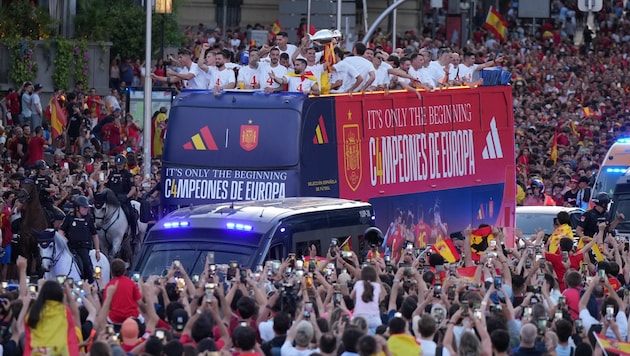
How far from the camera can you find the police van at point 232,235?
18266mm

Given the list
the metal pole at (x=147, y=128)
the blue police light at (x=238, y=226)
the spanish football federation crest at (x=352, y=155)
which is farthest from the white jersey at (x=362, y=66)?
the metal pole at (x=147, y=128)

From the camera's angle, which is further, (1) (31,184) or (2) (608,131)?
(2) (608,131)

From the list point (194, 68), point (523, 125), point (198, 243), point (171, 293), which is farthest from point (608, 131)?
point (171, 293)

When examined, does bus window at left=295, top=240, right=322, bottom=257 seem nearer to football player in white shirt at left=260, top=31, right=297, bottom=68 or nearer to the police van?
the police van

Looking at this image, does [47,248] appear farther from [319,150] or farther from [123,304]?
[123,304]

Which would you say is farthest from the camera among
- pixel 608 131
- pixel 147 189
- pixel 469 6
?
pixel 469 6

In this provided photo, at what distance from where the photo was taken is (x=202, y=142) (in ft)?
70.7

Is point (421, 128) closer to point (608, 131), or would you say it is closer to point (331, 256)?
point (331, 256)

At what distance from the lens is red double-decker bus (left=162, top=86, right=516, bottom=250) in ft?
69.5

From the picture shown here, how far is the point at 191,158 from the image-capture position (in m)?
21.6

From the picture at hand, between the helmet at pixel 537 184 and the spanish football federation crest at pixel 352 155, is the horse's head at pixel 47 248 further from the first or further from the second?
the helmet at pixel 537 184

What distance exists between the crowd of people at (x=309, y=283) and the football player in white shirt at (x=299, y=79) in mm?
20

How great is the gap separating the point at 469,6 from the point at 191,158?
3720 cm

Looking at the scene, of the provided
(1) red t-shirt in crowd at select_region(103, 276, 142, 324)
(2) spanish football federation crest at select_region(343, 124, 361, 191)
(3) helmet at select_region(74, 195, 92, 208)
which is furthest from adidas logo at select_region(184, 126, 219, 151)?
(1) red t-shirt in crowd at select_region(103, 276, 142, 324)
